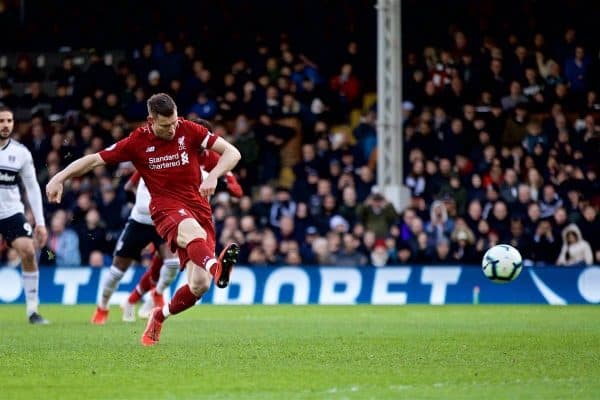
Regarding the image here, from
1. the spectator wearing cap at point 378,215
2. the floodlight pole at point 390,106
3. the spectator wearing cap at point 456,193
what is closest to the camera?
the spectator wearing cap at point 378,215

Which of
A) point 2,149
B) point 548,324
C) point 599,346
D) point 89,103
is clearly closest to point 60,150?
point 89,103

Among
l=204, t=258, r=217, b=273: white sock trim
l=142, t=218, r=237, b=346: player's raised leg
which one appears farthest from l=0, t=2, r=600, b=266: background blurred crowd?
l=204, t=258, r=217, b=273: white sock trim

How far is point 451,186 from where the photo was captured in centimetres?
2384

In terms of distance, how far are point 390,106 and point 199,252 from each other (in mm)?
13859

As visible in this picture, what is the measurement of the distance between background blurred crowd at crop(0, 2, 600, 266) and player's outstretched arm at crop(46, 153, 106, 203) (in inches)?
447

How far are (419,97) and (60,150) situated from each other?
7.76m

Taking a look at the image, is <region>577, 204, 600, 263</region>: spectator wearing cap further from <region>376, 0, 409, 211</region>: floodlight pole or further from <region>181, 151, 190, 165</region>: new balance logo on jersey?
<region>181, 151, 190, 165</region>: new balance logo on jersey

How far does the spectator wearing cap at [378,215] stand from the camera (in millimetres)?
23359

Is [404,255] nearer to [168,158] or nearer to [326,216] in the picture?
[326,216]

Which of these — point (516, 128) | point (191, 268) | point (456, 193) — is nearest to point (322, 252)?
point (456, 193)

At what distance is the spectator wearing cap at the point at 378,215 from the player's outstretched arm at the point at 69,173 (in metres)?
12.3

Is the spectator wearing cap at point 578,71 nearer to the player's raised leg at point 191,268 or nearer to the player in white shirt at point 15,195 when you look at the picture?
the player in white shirt at point 15,195

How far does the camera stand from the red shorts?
461 inches

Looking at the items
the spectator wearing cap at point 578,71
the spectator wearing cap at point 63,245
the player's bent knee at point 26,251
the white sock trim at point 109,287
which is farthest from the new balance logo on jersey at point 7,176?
the spectator wearing cap at point 578,71
